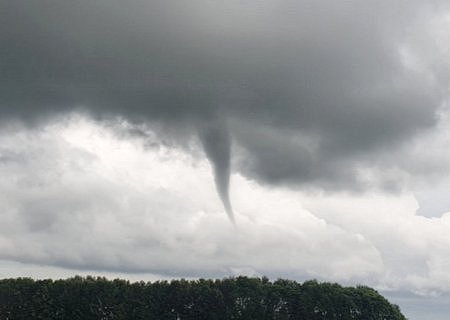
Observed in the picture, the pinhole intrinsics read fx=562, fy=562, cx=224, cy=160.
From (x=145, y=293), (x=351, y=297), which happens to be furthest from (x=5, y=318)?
(x=351, y=297)

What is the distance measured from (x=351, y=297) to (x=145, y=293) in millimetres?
45719

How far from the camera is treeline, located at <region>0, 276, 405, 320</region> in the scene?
119 metres

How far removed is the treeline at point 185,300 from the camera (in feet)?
390

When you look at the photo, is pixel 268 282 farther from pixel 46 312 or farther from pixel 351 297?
pixel 46 312

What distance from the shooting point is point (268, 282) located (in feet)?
420

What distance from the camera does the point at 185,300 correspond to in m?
122

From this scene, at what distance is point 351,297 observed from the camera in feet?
412

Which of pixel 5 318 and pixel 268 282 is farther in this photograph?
pixel 268 282

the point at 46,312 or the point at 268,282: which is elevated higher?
the point at 268,282

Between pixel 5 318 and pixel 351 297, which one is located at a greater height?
pixel 351 297

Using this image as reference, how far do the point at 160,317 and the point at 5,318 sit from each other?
32830mm

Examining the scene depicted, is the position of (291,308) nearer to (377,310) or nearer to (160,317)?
(377,310)

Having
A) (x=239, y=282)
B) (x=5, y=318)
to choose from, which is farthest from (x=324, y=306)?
(x=5, y=318)

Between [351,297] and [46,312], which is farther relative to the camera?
[351,297]
